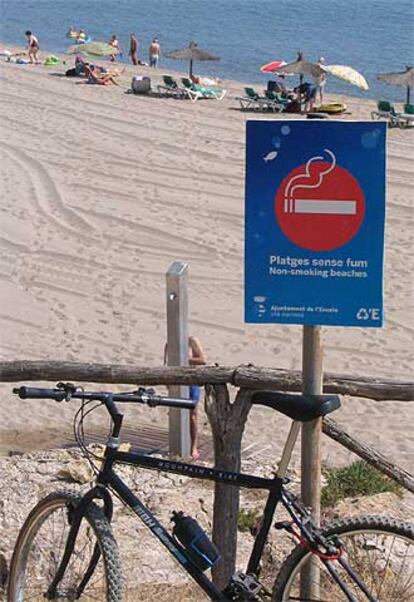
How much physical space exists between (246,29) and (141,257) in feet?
164

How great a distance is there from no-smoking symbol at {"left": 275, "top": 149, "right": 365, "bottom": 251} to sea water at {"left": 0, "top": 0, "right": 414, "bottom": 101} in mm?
32235

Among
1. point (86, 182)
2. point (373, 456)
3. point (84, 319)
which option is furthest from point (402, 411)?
point (86, 182)

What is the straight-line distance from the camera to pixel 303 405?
3486 mm

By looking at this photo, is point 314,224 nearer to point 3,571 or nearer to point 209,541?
point 209,541

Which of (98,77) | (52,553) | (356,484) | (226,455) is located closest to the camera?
(52,553)

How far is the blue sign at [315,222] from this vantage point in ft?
11.3

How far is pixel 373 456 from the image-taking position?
4852mm

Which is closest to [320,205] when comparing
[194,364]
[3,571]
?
[3,571]

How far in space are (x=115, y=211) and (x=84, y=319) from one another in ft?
15.4

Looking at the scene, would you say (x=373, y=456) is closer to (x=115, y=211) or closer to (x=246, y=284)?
(x=246, y=284)

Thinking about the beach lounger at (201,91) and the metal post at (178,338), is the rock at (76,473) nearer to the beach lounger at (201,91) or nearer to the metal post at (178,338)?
the metal post at (178,338)

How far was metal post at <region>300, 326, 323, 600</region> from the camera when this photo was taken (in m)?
3.64

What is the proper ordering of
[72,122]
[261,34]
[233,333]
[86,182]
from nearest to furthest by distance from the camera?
[233,333]
[86,182]
[72,122]
[261,34]

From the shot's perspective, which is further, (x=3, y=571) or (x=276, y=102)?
(x=276, y=102)
